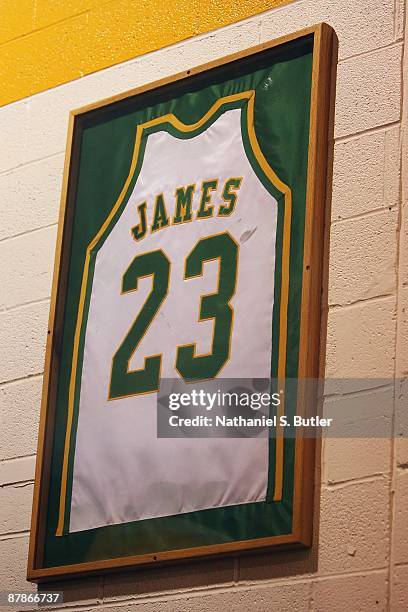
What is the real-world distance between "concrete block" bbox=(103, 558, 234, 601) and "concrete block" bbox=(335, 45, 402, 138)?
0.89 meters

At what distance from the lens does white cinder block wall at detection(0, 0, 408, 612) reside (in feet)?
6.51

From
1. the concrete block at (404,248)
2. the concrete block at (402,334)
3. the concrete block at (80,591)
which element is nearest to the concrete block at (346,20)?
the concrete block at (404,248)

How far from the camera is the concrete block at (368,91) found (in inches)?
90.0

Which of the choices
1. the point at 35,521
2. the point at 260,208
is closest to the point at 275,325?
the point at 260,208

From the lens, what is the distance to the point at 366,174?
2252 millimetres

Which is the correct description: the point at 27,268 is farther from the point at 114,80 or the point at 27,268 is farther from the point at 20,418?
the point at 114,80

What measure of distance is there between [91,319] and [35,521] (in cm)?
45

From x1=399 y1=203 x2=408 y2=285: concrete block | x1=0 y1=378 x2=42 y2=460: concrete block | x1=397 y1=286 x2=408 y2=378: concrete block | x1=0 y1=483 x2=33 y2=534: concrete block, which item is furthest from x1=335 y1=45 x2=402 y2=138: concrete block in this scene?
x1=0 y1=483 x2=33 y2=534: concrete block

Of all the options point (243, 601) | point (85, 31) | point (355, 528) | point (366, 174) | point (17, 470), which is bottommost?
point (243, 601)

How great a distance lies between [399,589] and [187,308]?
0.73 m

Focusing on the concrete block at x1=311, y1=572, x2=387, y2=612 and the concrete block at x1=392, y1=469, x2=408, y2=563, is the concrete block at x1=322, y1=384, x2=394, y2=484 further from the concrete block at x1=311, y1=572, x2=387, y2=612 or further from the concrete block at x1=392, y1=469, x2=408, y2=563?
the concrete block at x1=311, y1=572, x2=387, y2=612

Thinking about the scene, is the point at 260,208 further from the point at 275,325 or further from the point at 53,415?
the point at 53,415

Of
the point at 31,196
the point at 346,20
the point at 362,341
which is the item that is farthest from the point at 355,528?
the point at 31,196

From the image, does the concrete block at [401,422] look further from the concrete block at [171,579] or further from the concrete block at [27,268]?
the concrete block at [27,268]
